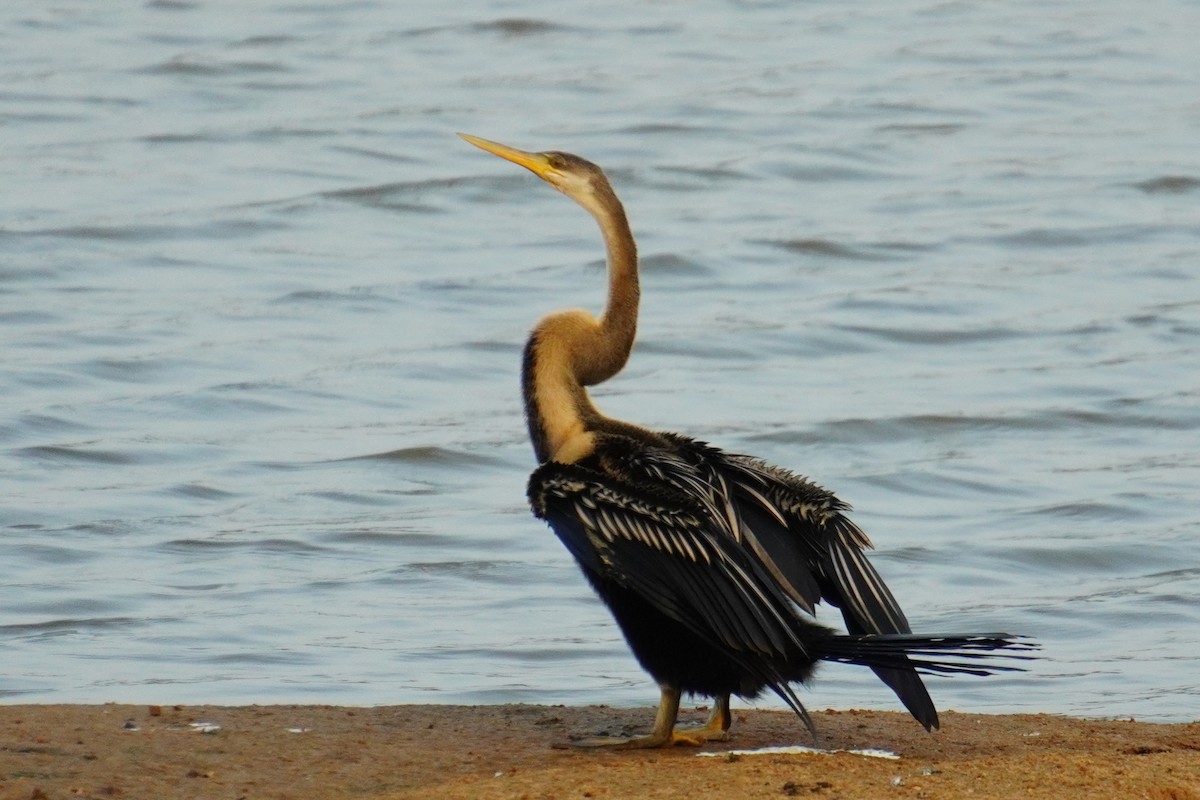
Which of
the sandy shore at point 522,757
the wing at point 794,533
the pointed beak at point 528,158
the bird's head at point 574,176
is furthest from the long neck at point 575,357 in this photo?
the sandy shore at point 522,757

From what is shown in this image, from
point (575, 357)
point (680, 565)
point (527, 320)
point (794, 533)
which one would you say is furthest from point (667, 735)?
point (527, 320)

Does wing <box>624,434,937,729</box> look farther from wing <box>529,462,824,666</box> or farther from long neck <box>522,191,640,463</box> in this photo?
long neck <box>522,191,640,463</box>

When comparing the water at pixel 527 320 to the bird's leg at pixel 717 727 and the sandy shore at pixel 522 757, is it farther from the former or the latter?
the bird's leg at pixel 717 727

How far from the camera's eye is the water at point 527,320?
27.2ft

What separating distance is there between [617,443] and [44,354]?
7082mm

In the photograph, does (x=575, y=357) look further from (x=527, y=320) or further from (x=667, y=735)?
(x=527, y=320)

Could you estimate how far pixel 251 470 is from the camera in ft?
34.1

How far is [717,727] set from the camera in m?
5.84

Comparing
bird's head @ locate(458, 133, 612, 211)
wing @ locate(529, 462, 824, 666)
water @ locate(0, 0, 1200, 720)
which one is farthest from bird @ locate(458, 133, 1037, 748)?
water @ locate(0, 0, 1200, 720)

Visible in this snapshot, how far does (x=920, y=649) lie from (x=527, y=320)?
27.3ft

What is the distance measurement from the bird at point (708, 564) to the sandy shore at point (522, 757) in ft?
0.74

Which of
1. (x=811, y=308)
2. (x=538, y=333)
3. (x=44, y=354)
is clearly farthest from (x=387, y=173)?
(x=538, y=333)

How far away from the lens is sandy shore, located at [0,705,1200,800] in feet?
16.4

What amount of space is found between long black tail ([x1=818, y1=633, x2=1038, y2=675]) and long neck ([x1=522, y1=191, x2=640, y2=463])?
91cm
